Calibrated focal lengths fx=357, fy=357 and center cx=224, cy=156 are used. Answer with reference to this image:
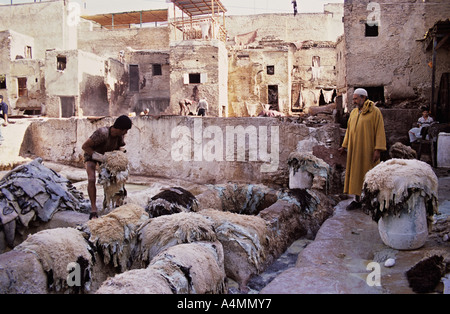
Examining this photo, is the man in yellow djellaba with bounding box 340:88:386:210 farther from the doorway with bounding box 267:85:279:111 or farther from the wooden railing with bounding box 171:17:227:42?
the doorway with bounding box 267:85:279:111

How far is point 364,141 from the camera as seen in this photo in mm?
4293

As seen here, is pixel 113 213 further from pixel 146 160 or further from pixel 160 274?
pixel 146 160

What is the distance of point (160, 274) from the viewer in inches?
86.5

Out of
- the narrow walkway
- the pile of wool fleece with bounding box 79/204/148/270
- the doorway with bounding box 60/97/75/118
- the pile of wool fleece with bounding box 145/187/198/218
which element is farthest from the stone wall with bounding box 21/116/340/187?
the doorway with bounding box 60/97/75/118

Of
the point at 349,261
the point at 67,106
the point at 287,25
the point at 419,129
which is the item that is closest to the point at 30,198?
the point at 349,261

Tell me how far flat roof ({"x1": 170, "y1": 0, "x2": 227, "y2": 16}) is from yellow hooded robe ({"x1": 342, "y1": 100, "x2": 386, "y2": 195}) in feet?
52.1

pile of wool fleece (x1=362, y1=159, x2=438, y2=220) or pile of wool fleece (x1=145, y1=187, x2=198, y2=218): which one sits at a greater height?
pile of wool fleece (x1=362, y1=159, x2=438, y2=220)

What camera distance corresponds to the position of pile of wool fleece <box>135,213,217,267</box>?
9.70 feet

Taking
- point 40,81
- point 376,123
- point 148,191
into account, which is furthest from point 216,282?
point 40,81

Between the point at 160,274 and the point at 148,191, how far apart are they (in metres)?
4.97

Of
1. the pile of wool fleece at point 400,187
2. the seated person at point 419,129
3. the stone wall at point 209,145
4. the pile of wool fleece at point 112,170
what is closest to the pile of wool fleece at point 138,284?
the pile of wool fleece at point 400,187

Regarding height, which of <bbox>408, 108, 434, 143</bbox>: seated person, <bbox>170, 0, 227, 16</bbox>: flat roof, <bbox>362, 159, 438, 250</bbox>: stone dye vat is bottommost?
<bbox>362, 159, 438, 250</bbox>: stone dye vat

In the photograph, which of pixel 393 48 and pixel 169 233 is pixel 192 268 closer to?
pixel 169 233

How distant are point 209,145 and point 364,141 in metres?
4.20
